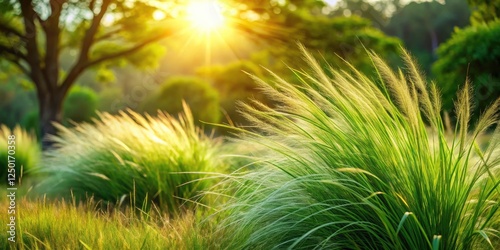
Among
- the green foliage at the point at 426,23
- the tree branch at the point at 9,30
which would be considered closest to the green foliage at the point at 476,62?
the tree branch at the point at 9,30

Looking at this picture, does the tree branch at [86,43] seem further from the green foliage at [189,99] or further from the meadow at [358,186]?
the meadow at [358,186]

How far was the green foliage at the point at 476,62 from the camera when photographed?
9.20 metres

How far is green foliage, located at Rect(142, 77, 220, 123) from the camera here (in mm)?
16781

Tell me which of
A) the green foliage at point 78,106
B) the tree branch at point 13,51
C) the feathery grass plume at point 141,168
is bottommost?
the green foliage at point 78,106

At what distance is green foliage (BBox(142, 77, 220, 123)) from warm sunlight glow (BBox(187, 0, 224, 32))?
2.73m

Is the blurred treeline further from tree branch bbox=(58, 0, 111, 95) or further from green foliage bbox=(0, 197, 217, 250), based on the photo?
tree branch bbox=(58, 0, 111, 95)

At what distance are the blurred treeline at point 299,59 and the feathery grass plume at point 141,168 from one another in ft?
1.67

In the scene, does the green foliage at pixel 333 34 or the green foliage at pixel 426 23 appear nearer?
the green foliage at pixel 333 34

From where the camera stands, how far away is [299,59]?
13.6 m

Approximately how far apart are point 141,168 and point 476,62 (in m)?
6.71

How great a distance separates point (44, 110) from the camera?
1373 cm

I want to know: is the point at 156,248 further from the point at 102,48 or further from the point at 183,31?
the point at 102,48

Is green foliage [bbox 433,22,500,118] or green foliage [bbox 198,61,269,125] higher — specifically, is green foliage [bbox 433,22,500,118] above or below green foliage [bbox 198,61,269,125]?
above

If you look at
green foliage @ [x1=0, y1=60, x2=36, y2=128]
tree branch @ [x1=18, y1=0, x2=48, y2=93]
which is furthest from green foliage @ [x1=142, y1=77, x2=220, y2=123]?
green foliage @ [x1=0, y1=60, x2=36, y2=128]
